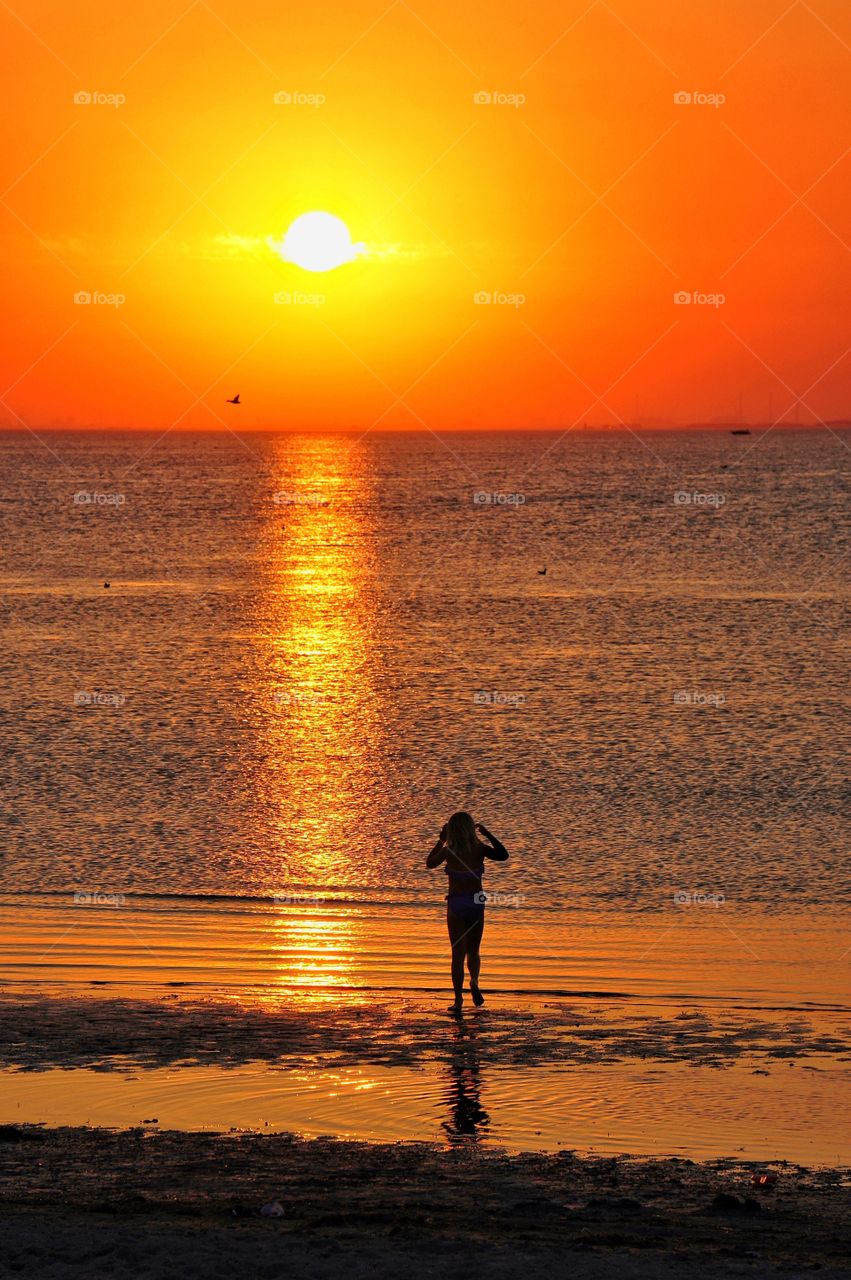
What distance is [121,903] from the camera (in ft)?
68.0

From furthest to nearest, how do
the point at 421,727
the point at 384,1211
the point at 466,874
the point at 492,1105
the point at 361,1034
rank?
1. the point at 421,727
2. the point at 466,874
3. the point at 361,1034
4. the point at 492,1105
5. the point at 384,1211

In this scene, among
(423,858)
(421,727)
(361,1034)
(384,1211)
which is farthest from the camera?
(421,727)

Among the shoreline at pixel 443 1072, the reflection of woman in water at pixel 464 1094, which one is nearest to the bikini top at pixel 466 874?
the shoreline at pixel 443 1072

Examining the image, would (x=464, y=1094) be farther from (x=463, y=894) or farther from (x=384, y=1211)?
(x=463, y=894)

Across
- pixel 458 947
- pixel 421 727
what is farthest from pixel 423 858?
pixel 421 727

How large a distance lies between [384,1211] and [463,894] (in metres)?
5.87

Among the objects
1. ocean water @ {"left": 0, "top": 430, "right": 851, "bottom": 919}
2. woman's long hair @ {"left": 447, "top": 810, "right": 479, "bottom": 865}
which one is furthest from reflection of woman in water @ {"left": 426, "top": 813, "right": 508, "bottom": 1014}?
ocean water @ {"left": 0, "top": 430, "right": 851, "bottom": 919}

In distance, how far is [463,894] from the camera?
15555 millimetres

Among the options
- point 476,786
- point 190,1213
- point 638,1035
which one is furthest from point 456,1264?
point 476,786

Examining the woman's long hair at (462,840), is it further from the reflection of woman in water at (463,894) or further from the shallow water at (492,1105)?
the shallow water at (492,1105)

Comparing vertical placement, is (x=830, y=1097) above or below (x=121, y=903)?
below

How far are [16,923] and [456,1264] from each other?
1172cm

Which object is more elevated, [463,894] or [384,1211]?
[463,894]

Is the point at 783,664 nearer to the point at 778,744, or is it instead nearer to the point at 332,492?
the point at 778,744
